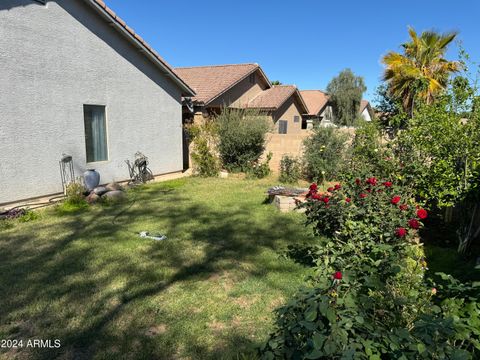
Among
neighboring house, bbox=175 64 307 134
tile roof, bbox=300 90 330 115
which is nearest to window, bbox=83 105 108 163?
neighboring house, bbox=175 64 307 134

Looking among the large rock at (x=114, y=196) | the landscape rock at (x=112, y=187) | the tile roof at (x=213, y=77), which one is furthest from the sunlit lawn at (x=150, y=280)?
the tile roof at (x=213, y=77)

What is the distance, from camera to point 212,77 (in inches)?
742

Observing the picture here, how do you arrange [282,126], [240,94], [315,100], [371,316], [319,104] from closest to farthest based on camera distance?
[371,316] → [240,94] → [282,126] → [319,104] → [315,100]

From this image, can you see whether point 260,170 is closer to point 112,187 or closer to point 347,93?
point 112,187

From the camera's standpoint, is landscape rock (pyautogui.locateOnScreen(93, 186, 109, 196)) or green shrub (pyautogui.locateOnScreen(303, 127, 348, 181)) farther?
green shrub (pyautogui.locateOnScreen(303, 127, 348, 181))

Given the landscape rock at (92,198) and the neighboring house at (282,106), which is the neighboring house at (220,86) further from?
the landscape rock at (92,198)

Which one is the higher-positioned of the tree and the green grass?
the tree

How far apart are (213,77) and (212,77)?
0.25 feet

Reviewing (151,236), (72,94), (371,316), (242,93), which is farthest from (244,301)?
(242,93)

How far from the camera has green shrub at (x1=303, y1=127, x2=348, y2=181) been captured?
1108cm

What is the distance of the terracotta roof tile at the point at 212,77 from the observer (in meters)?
16.3

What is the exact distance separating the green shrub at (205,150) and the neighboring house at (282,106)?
6296 millimetres

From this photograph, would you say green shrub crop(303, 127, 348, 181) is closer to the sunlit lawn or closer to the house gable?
the sunlit lawn

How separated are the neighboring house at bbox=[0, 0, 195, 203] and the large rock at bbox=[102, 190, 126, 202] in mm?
1166
